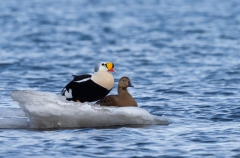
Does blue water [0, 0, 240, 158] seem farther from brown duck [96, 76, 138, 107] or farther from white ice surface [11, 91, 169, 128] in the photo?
brown duck [96, 76, 138, 107]

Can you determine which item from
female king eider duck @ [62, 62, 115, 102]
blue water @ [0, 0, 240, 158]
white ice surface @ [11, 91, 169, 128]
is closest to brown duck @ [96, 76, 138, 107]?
female king eider duck @ [62, 62, 115, 102]

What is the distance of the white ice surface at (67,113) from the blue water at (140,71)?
150 mm

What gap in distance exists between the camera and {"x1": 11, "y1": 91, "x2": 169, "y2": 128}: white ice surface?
9.80m

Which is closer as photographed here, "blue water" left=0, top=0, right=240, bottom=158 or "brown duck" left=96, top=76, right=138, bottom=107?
"blue water" left=0, top=0, right=240, bottom=158

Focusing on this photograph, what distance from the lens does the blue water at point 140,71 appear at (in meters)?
9.00

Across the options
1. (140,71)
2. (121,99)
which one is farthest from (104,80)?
(140,71)

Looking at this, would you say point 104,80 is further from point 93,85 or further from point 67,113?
point 67,113

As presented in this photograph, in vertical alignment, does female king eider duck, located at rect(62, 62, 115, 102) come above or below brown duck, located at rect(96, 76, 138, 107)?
above

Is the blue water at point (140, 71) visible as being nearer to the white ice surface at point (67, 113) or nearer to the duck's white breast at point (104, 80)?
the white ice surface at point (67, 113)

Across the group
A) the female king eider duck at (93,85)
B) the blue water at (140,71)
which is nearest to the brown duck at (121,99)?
the female king eider duck at (93,85)

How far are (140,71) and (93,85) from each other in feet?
25.3

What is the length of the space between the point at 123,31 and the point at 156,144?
22953 millimetres

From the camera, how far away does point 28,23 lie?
1446 inches

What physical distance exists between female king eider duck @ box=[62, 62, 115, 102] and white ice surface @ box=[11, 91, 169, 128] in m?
0.43
